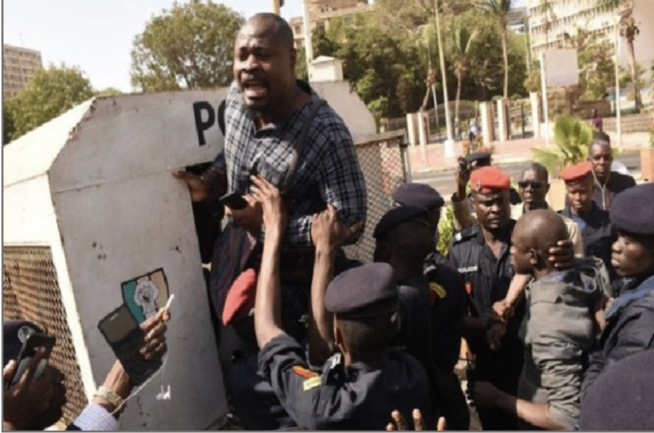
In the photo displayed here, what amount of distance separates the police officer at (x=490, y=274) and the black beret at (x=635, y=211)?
67cm

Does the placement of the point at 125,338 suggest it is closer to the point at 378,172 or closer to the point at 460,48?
the point at 378,172

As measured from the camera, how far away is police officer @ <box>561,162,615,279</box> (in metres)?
3.86

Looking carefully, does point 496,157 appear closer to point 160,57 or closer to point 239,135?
point 160,57

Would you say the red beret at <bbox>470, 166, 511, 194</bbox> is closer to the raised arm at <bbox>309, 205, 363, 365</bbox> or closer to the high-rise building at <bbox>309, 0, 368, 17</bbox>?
the raised arm at <bbox>309, 205, 363, 365</bbox>

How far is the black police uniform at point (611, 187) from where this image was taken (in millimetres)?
4504

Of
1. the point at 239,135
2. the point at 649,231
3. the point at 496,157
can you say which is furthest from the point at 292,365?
the point at 496,157

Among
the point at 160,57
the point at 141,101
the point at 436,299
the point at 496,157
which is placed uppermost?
the point at 160,57

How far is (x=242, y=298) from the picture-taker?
2178 mm

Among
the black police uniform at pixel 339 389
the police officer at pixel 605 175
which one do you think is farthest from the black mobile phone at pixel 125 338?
the police officer at pixel 605 175

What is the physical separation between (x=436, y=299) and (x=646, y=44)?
10.8 meters

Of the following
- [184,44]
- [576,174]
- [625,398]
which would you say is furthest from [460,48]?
[625,398]

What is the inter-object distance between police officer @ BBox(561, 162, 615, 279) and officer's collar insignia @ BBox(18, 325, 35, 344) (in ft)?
10.0

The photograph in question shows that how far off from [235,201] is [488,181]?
5.07 ft

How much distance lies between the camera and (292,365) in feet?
6.38
